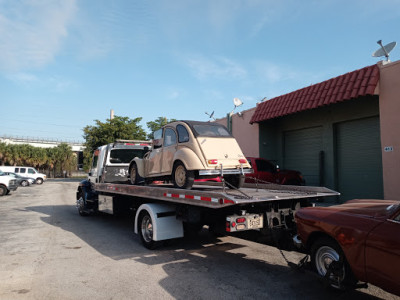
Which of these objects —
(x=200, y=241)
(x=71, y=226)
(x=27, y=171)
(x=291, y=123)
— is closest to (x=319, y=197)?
(x=200, y=241)

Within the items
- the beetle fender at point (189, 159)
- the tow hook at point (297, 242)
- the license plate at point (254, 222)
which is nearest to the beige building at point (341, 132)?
the beetle fender at point (189, 159)

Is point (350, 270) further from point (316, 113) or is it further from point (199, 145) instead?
point (316, 113)

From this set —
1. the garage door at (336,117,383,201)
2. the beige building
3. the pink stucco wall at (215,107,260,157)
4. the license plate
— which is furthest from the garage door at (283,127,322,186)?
the license plate

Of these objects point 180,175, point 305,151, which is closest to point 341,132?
point 305,151

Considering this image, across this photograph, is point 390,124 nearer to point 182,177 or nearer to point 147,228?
point 182,177

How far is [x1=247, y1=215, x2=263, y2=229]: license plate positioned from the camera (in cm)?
471

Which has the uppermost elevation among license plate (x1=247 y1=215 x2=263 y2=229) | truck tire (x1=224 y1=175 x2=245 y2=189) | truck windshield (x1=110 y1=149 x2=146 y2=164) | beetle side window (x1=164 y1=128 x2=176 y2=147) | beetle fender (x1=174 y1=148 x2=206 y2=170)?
beetle side window (x1=164 y1=128 x2=176 y2=147)

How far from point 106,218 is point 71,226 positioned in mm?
1796

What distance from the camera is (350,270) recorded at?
3553mm

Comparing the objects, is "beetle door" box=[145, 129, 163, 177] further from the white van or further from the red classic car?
the white van

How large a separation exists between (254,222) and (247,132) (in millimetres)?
13089

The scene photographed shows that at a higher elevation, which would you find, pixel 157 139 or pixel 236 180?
pixel 157 139

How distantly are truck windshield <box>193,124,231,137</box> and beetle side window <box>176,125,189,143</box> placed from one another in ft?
0.79

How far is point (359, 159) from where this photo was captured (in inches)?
497
